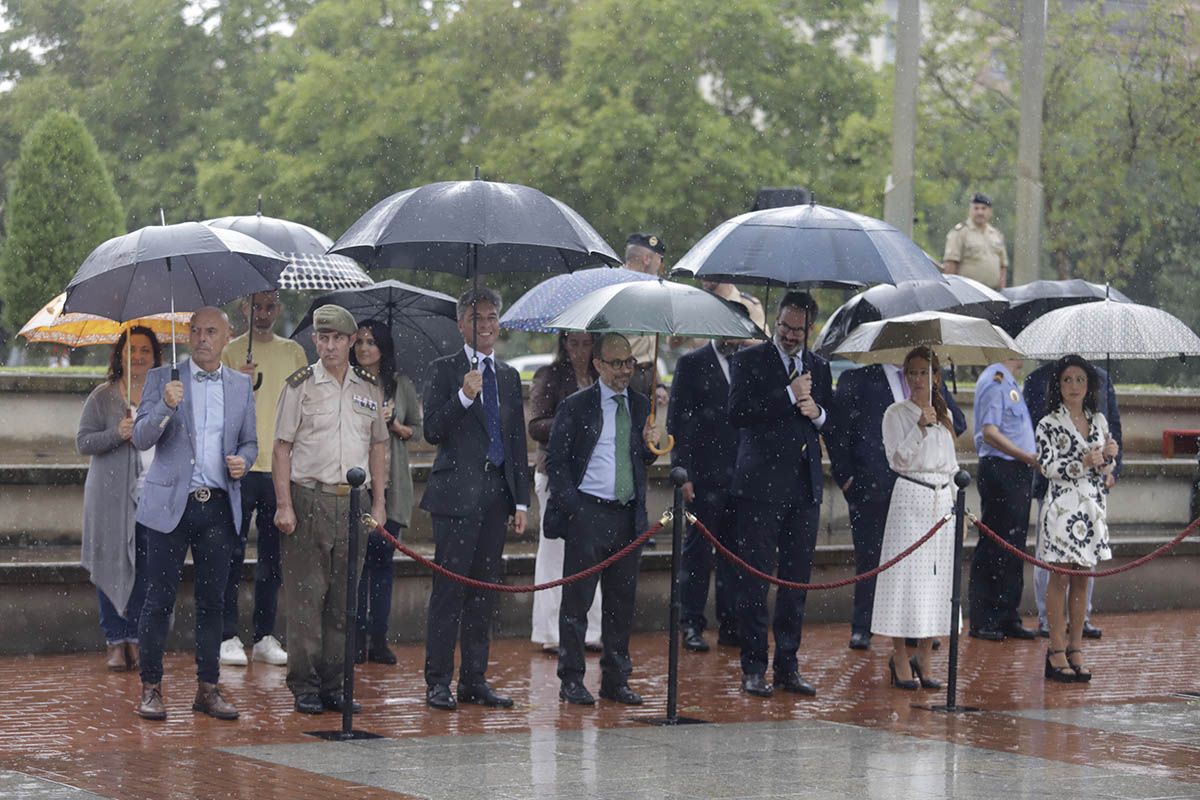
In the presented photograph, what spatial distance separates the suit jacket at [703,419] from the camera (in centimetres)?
1244

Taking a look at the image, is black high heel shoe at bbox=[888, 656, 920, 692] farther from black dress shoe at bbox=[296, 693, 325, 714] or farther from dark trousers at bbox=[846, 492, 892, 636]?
black dress shoe at bbox=[296, 693, 325, 714]

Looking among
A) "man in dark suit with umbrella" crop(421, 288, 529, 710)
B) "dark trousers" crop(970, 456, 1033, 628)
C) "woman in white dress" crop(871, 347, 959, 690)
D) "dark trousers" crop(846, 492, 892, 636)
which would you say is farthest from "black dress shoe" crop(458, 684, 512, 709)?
"dark trousers" crop(970, 456, 1033, 628)

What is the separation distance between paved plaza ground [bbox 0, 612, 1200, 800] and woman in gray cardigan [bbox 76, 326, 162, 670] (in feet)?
1.12

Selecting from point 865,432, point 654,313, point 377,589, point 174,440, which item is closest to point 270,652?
point 377,589

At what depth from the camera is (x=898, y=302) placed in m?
12.7

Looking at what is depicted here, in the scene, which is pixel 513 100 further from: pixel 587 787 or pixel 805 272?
pixel 587 787

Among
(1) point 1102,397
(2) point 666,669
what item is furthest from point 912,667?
(1) point 1102,397

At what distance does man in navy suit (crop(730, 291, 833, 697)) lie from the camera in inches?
444

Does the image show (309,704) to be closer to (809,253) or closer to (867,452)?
(809,253)

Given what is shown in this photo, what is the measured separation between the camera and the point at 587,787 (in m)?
8.45

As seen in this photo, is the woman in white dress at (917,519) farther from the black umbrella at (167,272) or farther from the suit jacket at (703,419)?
the black umbrella at (167,272)

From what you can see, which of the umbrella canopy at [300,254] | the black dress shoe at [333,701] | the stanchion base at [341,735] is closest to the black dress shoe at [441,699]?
the black dress shoe at [333,701]

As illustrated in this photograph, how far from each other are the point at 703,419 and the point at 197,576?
3.74 meters

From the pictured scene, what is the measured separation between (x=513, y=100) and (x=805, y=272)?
29918 mm
